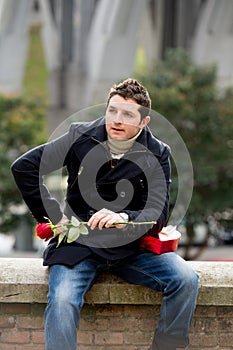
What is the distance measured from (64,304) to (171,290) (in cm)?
69

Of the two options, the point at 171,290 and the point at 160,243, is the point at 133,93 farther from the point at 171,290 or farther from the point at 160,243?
the point at 171,290

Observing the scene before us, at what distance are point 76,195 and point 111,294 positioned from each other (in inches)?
29.3

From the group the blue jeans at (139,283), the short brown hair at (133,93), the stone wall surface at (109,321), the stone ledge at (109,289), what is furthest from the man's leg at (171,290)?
the short brown hair at (133,93)

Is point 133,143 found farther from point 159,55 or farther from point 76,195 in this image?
point 159,55

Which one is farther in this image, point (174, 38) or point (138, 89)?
point (174, 38)

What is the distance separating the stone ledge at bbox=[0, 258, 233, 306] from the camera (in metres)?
5.29

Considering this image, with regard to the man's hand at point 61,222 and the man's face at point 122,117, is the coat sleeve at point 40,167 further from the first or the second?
the man's face at point 122,117

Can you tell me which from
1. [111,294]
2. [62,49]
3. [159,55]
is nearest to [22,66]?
[62,49]

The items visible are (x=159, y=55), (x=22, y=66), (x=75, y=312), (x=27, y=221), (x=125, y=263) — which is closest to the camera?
(x=75, y=312)

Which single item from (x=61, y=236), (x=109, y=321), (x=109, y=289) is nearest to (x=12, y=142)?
(x=109, y=321)

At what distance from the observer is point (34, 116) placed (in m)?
18.4

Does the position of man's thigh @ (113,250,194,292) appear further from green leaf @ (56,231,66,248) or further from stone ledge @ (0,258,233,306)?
green leaf @ (56,231,66,248)

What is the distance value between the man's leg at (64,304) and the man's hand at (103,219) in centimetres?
34

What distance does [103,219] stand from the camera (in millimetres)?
4734
